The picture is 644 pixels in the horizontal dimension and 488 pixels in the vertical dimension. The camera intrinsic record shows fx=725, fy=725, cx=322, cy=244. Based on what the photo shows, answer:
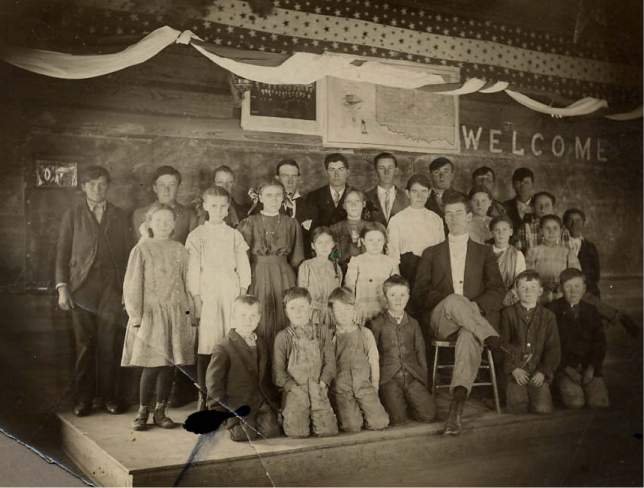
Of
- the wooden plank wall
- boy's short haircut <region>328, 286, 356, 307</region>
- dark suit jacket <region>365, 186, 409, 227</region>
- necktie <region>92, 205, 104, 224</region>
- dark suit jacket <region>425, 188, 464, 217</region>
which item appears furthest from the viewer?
dark suit jacket <region>425, 188, 464, 217</region>

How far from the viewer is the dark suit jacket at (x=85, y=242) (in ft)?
9.24

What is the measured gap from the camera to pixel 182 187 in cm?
300

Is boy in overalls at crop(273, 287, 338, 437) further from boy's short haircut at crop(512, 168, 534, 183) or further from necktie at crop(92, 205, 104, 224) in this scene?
boy's short haircut at crop(512, 168, 534, 183)

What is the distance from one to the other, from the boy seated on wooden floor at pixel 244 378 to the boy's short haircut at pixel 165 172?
0.57 metres

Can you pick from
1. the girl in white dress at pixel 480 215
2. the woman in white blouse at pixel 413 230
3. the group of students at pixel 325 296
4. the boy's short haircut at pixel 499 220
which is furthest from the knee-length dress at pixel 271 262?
the boy's short haircut at pixel 499 220

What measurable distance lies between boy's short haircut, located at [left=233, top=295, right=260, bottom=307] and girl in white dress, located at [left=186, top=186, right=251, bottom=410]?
0.7 inches

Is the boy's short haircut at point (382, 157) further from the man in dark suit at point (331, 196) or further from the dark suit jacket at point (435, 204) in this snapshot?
the dark suit jacket at point (435, 204)

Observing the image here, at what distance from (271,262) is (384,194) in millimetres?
641

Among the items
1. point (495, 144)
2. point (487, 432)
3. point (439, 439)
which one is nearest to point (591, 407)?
point (487, 432)

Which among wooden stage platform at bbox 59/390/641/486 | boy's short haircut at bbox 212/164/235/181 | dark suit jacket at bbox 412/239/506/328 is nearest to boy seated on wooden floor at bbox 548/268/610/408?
wooden stage platform at bbox 59/390/641/486

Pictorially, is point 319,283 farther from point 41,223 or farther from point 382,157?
point 41,223

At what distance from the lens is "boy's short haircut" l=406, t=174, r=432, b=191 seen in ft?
11.2

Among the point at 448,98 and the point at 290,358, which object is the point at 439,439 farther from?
the point at 448,98

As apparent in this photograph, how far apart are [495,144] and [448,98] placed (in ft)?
1.12
